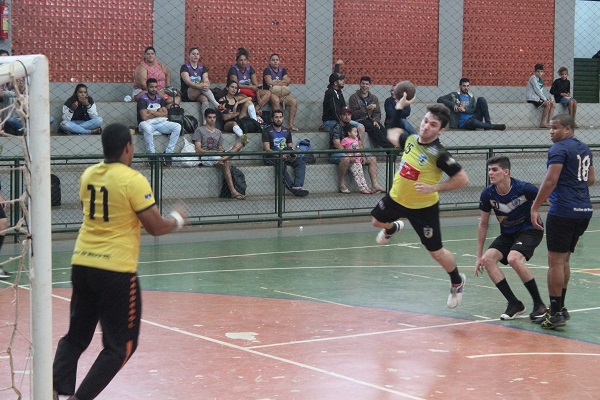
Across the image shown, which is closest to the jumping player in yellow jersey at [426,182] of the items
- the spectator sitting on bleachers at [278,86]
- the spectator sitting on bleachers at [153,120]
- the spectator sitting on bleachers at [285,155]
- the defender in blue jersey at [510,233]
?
the defender in blue jersey at [510,233]

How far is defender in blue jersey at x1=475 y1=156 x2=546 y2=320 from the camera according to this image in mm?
10227

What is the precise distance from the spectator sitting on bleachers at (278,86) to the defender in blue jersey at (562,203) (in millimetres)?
11959

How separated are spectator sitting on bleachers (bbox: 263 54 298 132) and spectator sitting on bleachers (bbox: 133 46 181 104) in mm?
2282

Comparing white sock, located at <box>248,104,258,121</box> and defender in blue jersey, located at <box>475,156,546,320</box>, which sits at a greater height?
white sock, located at <box>248,104,258,121</box>

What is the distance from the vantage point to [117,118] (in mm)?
19922

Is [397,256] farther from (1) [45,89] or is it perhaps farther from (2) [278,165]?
(1) [45,89]

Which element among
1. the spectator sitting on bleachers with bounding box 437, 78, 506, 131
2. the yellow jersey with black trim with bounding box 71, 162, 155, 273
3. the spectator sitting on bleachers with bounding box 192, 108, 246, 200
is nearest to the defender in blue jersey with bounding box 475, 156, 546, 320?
the yellow jersey with black trim with bounding box 71, 162, 155, 273

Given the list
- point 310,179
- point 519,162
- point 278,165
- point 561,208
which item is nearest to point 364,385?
point 561,208

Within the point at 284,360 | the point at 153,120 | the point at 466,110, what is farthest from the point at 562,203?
the point at 466,110

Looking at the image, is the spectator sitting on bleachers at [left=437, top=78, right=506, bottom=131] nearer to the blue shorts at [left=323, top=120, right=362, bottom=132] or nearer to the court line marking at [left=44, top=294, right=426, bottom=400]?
the blue shorts at [left=323, top=120, right=362, bottom=132]

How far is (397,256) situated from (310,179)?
5.06 meters

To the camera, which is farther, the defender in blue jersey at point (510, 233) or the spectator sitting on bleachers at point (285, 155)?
the spectator sitting on bleachers at point (285, 155)

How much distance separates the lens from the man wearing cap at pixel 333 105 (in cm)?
2103

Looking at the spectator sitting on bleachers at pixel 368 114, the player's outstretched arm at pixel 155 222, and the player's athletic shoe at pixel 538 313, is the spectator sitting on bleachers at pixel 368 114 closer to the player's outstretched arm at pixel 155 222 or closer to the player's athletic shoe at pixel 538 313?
the player's athletic shoe at pixel 538 313
